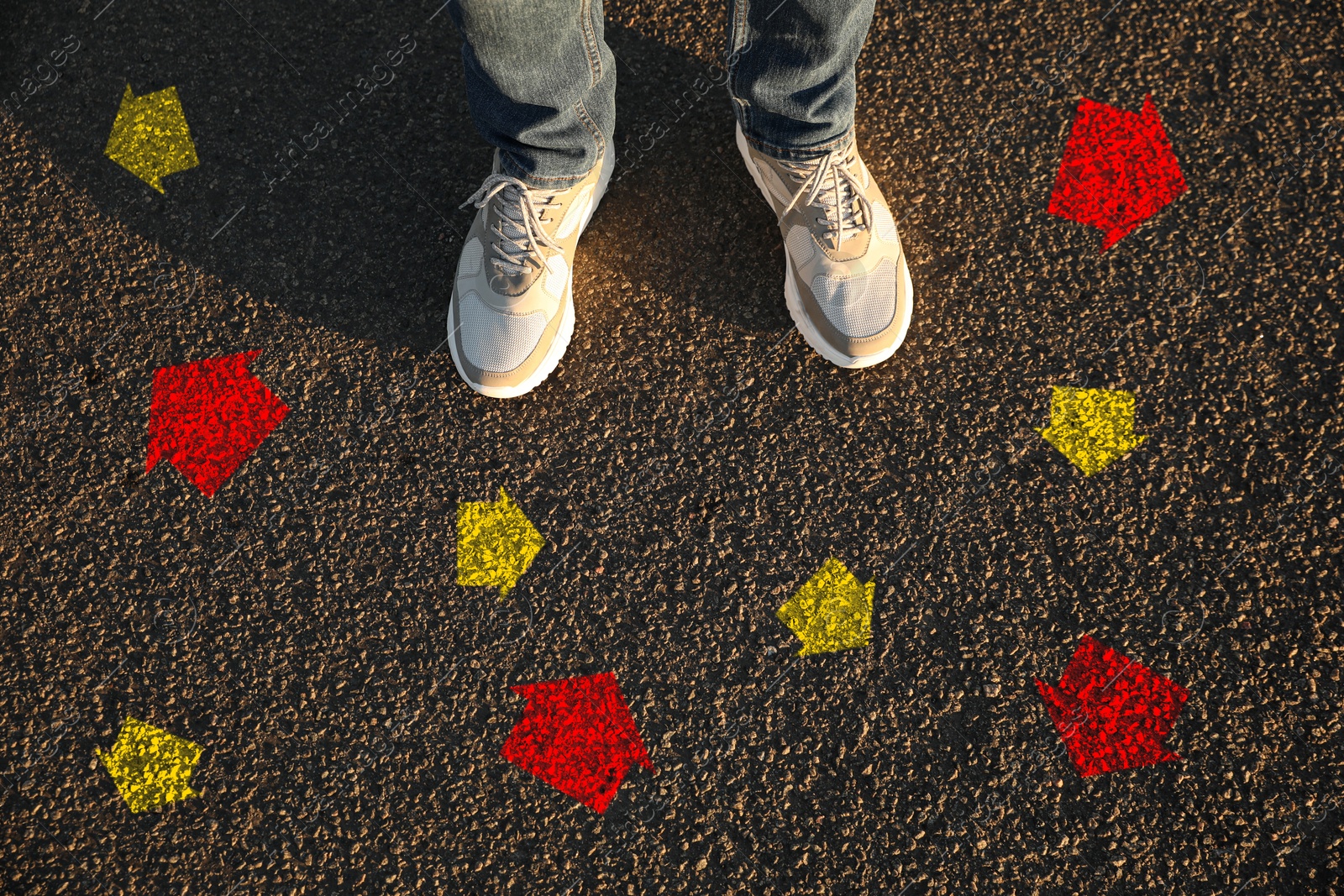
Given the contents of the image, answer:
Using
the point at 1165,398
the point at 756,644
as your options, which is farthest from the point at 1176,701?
the point at 756,644

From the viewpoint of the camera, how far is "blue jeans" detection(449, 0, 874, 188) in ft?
4.01

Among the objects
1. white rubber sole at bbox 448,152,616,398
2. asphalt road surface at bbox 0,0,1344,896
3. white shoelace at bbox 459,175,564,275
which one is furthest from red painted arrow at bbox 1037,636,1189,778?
white shoelace at bbox 459,175,564,275

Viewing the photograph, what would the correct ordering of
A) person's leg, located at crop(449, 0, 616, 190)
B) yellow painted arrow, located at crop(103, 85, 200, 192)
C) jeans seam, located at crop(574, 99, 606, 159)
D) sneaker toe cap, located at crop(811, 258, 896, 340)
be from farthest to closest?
yellow painted arrow, located at crop(103, 85, 200, 192), sneaker toe cap, located at crop(811, 258, 896, 340), jeans seam, located at crop(574, 99, 606, 159), person's leg, located at crop(449, 0, 616, 190)

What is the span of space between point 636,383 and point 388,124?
2.92ft

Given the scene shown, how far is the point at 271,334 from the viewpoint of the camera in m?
1.73

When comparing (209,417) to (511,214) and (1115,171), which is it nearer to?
(511,214)

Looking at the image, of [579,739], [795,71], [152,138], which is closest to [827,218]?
[795,71]

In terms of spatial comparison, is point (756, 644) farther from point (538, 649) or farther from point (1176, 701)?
point (1176, 701)

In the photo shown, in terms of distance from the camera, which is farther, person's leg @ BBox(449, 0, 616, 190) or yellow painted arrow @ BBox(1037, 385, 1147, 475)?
yellow painted arrow @ BBox(1037, 385, 1147, 475)

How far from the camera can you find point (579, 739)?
1.53 metres

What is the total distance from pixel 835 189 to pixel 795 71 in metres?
0.30

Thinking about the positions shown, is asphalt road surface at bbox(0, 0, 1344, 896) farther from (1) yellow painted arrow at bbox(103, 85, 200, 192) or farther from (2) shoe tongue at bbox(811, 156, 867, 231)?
(2) shoe tongue at bbox(811, 156, 867, 231)

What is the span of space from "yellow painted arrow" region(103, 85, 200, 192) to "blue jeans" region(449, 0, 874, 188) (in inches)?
34.9

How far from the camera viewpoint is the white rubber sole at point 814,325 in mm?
1638
